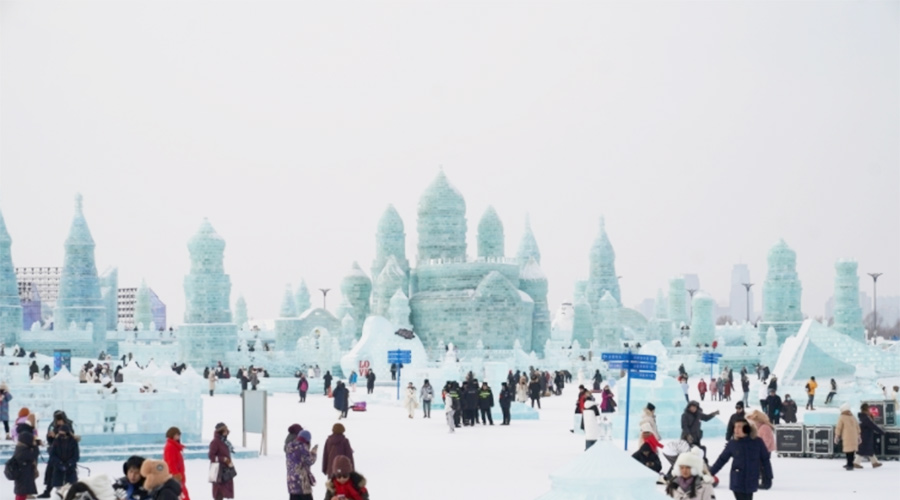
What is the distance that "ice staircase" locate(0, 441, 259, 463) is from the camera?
2019cm

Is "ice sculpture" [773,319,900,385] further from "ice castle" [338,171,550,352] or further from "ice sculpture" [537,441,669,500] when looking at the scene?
"ice sculpture" [537,441,669,500]

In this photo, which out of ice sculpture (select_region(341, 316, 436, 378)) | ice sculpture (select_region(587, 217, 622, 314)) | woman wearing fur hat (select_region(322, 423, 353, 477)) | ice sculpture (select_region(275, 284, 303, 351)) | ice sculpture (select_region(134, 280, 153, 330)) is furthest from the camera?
ice sculpture (select_region(134, 280, 153, 330))

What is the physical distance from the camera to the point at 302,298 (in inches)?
3642

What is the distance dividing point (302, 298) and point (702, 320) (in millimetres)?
29777

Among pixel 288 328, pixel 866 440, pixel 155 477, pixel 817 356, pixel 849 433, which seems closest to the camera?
pixel 155 477

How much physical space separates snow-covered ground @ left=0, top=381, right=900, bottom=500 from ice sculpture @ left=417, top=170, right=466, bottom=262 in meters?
36.6

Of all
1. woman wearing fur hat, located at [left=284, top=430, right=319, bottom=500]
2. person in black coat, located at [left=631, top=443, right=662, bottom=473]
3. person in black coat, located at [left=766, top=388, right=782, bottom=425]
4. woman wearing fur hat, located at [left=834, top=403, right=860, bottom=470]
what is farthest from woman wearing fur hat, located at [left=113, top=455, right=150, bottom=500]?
person in black coat, located at [left=766, top=388, right=782, bottom=425]

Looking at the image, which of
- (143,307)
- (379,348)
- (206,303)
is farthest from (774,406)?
(143,307)

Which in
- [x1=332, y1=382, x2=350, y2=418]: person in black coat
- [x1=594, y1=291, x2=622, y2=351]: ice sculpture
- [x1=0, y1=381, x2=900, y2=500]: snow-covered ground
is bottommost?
[x1=0, y1=381, x2=900, y2=500]: snow-covered ground

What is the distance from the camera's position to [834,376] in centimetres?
3756

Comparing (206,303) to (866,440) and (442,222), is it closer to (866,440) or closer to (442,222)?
(442,222)

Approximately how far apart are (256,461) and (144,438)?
237 cm

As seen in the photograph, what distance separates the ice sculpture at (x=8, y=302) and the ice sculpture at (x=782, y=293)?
3537cm

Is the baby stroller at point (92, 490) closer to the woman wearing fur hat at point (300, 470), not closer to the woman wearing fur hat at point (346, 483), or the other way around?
the woman wearing fur hat at point (346, 483)
